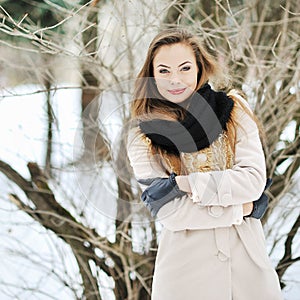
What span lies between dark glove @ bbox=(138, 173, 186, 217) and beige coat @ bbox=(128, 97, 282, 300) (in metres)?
0.02

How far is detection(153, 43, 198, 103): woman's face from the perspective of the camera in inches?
57.9

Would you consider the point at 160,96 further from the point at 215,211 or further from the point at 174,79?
the point at 215,211

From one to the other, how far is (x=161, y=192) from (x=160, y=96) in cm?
24

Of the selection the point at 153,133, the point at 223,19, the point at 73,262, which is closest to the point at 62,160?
the point at 73,262

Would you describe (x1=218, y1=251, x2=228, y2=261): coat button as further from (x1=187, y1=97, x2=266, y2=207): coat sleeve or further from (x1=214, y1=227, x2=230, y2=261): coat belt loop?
(x1=187, y1=97, x2=266, y2=207): coat sleeve

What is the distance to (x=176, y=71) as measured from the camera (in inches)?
57.9

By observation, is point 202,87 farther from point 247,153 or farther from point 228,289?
point 228,289

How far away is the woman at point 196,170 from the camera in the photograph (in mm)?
1443

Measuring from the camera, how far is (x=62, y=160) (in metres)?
2.50

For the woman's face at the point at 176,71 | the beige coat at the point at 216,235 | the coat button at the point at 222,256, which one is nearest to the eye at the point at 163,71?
the woman's face at the point at 176,71

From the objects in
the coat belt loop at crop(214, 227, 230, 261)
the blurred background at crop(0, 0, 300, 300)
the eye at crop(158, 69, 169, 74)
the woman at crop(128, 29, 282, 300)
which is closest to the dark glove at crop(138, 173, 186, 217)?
the woman at crop(128, 29, 282, 300)

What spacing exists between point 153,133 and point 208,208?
22 cm

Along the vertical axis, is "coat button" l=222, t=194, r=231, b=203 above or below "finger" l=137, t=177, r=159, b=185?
below

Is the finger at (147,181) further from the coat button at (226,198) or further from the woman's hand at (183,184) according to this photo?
the coat button at (226,198)
